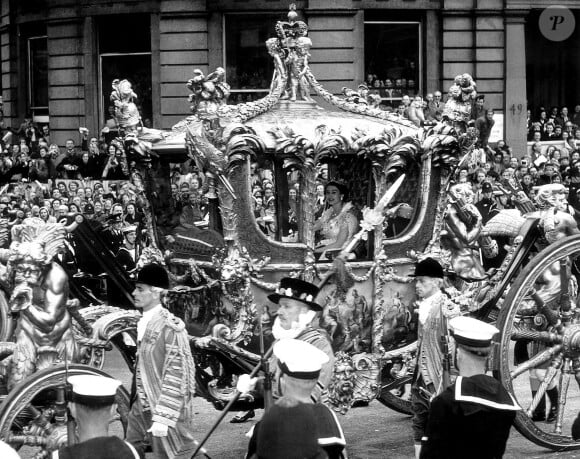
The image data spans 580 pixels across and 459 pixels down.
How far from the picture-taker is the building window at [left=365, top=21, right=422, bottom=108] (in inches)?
1049

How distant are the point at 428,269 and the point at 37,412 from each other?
2.87m

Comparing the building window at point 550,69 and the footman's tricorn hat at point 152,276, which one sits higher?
the building window at point 550,69

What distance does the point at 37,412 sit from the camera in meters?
7.75

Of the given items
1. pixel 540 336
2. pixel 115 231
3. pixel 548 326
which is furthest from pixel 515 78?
pixel 540 336

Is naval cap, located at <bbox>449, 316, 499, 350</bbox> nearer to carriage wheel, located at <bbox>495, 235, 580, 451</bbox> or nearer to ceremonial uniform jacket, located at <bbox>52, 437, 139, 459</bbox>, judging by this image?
ceremonial uniform jacket, located at <bbox>52, 437, 139, 459</bbox>

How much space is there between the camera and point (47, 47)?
29172 millimetres

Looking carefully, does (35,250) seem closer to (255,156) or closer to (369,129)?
(255,156)

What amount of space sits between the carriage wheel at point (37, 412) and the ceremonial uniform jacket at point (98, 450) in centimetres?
224

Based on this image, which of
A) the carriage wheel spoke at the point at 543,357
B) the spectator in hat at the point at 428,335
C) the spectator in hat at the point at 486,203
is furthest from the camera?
the spectator in hat at the point at 486,203

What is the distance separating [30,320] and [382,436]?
327 cm

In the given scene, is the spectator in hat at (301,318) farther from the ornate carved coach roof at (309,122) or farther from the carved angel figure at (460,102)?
the carved angel figure at (460,102)

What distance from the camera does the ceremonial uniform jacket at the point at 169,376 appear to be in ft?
25.5

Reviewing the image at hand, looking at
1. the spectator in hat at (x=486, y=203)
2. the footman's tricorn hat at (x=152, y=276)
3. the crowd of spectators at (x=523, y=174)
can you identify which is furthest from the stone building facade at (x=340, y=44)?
the footman's tricorn hat at (x=152, y=276)

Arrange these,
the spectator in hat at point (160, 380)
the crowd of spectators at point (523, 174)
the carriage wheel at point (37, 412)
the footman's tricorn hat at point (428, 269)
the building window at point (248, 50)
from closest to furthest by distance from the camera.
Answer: the carriage wheel at point (37, 412) → the spectator in hat at point (160, 380) → the footman's tricorn hat at point (428, 269) → the crowd of spectators at point (523, 174) → the building window at point (248, 50)
